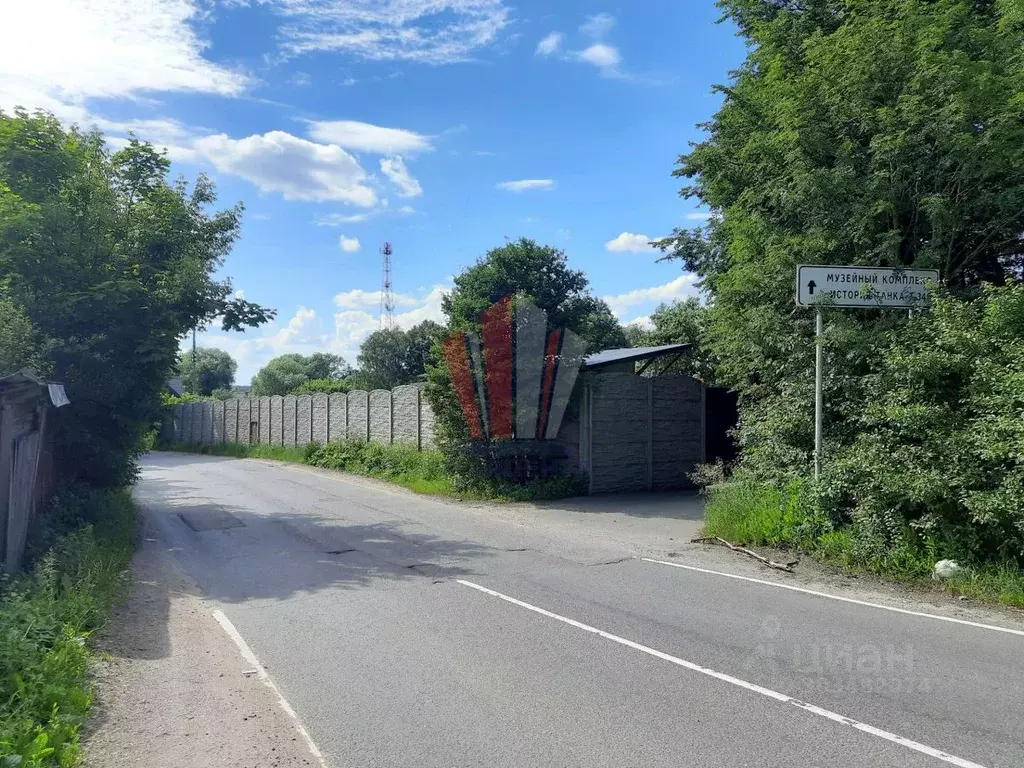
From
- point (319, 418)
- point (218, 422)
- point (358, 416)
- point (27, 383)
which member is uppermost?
point (27, 383)

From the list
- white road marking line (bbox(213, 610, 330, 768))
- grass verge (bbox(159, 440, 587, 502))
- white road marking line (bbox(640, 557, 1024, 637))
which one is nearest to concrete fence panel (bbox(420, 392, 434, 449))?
grass verge (bbox(159, 440, 587, 502))

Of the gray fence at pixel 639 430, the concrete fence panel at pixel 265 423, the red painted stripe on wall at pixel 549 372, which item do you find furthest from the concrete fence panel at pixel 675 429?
the concrete fence panel at pixel 265 423

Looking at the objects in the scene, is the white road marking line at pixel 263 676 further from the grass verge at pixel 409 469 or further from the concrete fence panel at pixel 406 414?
the concrete fence panel at pixel 406 414

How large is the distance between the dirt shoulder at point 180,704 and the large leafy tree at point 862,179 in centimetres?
847

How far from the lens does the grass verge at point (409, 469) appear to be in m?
17.5

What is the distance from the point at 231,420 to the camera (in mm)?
39906

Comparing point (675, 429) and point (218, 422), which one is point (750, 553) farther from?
point (218, 422)

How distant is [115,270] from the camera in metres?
12.8

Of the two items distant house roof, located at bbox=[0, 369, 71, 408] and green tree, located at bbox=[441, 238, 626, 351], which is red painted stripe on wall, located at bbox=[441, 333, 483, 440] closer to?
green tree, located at bbox=[441, 238, 626, 351]

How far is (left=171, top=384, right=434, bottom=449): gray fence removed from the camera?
23766 mm

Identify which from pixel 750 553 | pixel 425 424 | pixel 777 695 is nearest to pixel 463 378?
pixel 425 424

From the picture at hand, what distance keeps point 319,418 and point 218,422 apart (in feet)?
45.5

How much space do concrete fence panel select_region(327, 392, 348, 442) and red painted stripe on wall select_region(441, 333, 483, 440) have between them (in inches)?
435

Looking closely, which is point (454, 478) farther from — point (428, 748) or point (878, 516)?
point (428, 748)
